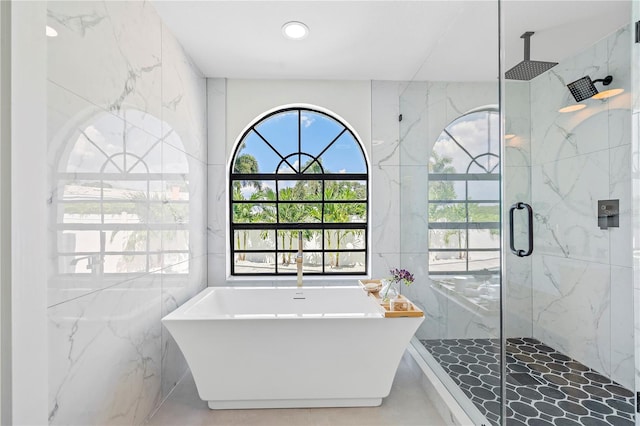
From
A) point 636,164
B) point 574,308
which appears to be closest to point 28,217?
point 636,164

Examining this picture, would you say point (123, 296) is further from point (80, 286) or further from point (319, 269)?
point (319, 269)

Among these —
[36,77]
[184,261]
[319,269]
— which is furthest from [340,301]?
[36,77]

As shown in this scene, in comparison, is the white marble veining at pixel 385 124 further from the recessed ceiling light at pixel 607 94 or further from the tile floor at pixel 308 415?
the tile floor at pixel 308 415

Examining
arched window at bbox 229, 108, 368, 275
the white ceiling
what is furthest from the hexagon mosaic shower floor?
the white ceiling

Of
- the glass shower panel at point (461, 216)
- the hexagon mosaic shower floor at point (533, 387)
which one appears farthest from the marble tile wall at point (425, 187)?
the hexagon mosaic shower floor at point (533, 387)

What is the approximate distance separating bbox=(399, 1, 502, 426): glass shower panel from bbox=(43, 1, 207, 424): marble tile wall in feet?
6.11

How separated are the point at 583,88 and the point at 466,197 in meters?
1.44

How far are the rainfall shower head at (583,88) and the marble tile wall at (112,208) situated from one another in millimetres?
2968

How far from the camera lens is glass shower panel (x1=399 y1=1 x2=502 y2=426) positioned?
162 centimetres

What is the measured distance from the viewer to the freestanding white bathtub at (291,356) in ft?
6.20

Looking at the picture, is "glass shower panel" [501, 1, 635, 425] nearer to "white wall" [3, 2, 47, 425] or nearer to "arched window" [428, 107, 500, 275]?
"arched window" [428, 107, 500, 275]

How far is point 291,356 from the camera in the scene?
6.38ft

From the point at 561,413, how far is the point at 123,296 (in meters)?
2.56

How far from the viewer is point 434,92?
7.66 feet
